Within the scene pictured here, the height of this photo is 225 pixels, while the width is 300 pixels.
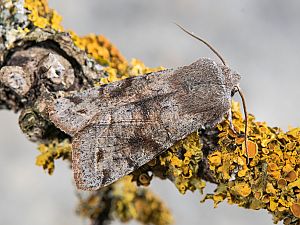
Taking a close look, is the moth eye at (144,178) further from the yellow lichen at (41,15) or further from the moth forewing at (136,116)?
the yellow lichen at (41,15)

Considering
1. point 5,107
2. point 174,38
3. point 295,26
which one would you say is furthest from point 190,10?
point 5,107

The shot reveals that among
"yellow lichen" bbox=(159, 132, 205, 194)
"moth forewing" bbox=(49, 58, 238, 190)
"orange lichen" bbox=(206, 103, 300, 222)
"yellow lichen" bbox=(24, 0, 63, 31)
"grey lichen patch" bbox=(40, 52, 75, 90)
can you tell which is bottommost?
"orange lichen" bbox=(206, 103, 300, 222)

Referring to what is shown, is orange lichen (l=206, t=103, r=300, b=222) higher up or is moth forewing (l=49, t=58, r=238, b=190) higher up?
moth forewing (l=49, t=58, r=238, b=190)

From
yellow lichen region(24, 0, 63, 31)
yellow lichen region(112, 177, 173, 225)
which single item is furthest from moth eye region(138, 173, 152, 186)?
yellow lichen region(112, 177, 173, 225)

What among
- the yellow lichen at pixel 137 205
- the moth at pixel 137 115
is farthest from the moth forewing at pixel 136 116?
the yellow lichen at pixel 137 205

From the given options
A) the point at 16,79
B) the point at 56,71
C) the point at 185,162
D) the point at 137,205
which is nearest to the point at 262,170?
the point at 185,162

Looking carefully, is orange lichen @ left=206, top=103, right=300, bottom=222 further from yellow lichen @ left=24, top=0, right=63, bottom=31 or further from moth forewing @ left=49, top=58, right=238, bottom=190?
yellow lichen @ left=24, top=0, right=63, bottom=31

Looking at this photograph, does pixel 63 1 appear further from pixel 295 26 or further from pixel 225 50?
pixel 295 26

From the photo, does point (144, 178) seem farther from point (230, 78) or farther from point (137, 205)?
point (137, 205)

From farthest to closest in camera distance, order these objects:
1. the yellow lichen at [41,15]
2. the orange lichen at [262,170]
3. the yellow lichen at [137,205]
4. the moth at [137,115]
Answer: the yellow lichen at [137,205] → the yellow lichen at [41,15] → the moth at [137,115] → the orange lichen at [262,170]
